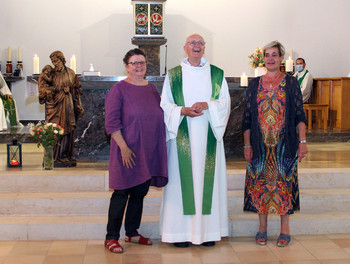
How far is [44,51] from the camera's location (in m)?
10.9

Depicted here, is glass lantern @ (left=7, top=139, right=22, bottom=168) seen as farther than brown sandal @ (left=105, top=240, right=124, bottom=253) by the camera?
Yes

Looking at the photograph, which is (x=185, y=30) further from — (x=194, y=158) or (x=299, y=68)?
(x=194, y=158)

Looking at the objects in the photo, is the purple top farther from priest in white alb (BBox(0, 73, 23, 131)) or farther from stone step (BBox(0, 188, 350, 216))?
priest in white alb (BBox(0, 73, 23, 131))

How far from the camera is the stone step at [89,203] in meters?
4.73

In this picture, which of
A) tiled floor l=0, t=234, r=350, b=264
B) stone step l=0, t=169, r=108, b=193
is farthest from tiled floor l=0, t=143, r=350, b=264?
stone step l=0, t=169, r=108, b=193

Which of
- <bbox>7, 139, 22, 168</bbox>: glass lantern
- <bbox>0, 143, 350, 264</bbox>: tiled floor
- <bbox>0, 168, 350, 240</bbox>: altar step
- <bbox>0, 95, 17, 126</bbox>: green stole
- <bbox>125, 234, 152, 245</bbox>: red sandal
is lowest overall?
<bbox>0, 143, 350, 264</bbox>: tiled floor

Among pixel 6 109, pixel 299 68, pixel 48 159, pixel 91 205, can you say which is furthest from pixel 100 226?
pixel 299 68

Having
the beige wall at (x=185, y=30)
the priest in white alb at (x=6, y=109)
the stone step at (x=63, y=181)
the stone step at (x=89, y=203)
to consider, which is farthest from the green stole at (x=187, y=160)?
the beige wall at (x=185, y=30)

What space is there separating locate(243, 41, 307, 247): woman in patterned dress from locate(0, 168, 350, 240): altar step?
0.49 m

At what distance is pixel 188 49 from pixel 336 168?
2.42 m

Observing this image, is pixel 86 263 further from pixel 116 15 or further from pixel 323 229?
pixel 116 15

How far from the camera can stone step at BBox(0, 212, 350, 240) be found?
174 inches

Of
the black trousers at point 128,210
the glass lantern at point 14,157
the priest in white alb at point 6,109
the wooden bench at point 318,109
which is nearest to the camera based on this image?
the black trousers at point 128,210

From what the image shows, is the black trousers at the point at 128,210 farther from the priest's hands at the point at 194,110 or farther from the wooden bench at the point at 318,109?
the wooden bench at the point at 318,109
